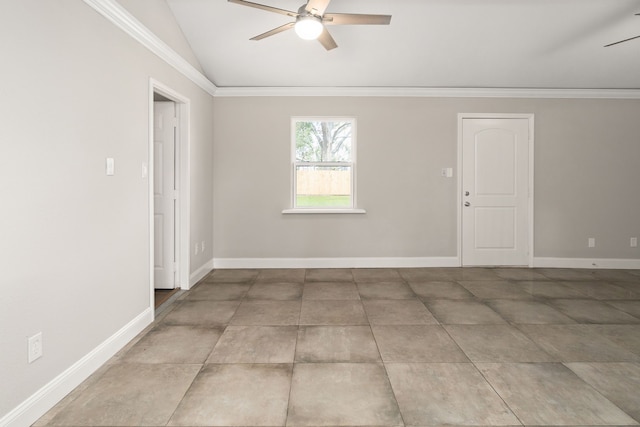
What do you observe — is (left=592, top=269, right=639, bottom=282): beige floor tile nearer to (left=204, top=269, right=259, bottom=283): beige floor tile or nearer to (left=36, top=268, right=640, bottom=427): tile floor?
(left=36, top=268, right=640, bottom=427): tile floor

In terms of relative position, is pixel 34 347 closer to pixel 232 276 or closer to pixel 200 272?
pixel 200 272

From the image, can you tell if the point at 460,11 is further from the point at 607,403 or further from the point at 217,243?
the point at 217,243

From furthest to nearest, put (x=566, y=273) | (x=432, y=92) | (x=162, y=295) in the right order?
1. (x=432, y=92)
2. (x=566, y=273)
3. (x=162, y=295)

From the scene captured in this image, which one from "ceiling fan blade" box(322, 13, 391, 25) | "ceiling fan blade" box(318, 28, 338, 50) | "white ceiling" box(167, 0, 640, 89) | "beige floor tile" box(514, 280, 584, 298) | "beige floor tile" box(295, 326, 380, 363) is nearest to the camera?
"beige floor tile" box(295, 326, 380, 363)

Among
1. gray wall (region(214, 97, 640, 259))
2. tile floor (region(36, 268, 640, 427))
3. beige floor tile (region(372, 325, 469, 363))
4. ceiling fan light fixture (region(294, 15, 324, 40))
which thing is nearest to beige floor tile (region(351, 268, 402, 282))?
gray wall (region(214, 97, 640, 259))

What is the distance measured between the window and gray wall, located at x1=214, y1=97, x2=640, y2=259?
0.13 metres

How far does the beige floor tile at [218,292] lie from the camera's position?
4.03 meters

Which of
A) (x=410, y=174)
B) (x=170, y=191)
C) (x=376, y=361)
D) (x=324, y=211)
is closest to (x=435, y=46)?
(x=410, y=174)

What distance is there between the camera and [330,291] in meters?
4.27

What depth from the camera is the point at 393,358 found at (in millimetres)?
2619

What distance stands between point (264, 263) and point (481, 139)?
355 centimetres

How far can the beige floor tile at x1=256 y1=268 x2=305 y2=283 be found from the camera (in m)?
4.76

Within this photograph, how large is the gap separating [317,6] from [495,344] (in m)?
2.82

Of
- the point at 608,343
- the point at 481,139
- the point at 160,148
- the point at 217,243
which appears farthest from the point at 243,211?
the point at 608,343
